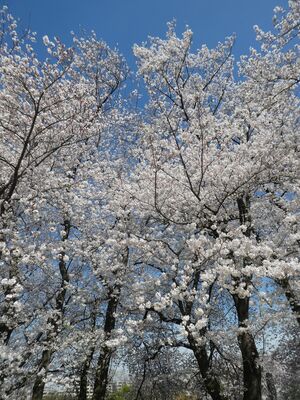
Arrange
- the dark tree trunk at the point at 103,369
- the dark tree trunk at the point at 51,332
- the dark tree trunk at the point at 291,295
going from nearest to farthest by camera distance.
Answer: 1. the dark tree trunk at the point at 291,295
2. the dark tree trunk at the point at 51,332
3. the dark tree trunk at the point at 103,369

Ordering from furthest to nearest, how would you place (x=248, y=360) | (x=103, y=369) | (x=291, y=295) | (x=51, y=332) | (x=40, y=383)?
1. (x=103, y=369)
2. (x=40, y=383)
3. (x=51, y=332)
4. (x=248, y=360)
5. (x=291, y=295)

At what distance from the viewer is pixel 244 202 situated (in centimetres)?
930

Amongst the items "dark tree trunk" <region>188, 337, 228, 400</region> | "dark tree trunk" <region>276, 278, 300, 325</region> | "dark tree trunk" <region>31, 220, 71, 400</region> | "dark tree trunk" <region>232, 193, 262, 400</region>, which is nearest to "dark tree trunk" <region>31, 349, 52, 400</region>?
"dark tree trunk" <region>31, 220, 71, 400</region>

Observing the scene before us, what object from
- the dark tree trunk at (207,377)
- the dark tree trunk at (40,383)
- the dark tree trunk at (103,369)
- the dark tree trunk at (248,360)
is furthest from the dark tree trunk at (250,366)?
the dark tree trunk at (40,383)

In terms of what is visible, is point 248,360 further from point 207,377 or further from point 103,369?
point 103,369

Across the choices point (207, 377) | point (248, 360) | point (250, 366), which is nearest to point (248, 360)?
point (248, 360)

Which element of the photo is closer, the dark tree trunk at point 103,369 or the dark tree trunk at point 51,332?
the dark tree trunk at point 51,332

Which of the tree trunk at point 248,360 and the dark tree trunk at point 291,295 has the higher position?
the dark tree trunk at point 291,295

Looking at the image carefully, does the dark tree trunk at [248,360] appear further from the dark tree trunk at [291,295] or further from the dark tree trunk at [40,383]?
the dark tree trunk at [40,383]

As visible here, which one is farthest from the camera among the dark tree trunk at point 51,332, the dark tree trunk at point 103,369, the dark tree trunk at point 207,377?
the dark tree trunk at point 103,369

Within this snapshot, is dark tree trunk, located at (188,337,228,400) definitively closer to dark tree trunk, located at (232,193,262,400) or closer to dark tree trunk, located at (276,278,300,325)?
dark tree trunk, located at (232,193,262,400)

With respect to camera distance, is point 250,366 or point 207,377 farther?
point 207,377

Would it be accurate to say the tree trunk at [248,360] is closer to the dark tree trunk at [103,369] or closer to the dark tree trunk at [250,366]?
the dark tree trunk at [250,366]

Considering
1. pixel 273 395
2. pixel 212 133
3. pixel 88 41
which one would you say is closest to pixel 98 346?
pixel 212 133
